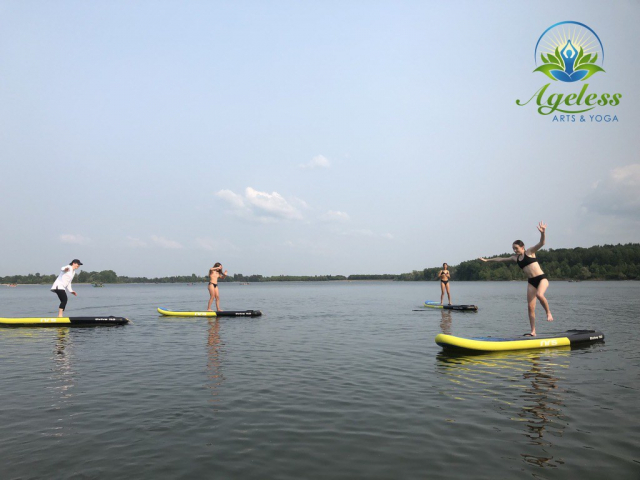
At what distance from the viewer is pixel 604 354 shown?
1370 cm

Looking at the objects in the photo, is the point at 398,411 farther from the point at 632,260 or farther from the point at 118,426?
the point at 632,260

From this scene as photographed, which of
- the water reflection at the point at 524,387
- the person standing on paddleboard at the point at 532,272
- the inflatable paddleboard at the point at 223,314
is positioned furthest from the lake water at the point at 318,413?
the inflatable paddleboard at the point at 223,314

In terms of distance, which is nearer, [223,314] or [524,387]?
[524,387]

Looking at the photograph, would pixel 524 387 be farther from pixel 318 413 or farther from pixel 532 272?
pixel 532 272

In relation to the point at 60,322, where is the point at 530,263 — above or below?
above

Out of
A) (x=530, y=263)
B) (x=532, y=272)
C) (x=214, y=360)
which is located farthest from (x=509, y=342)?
(x=214, y=360)

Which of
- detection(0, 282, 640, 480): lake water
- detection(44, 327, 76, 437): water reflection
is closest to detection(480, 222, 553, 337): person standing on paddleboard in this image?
detection(0, 282, 640, 480): lake water

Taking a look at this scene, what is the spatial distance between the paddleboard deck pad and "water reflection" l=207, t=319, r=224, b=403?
7.07 meters

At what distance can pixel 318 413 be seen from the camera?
7945 mm

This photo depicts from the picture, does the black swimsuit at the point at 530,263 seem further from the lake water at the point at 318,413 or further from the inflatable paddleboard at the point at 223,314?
the inflatable paddleboard at the point at 223,314

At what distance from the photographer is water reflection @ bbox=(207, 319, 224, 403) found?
396 inches

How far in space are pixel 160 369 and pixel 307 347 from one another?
554 cm

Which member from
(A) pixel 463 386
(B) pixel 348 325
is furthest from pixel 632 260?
(A) pixel 463 386

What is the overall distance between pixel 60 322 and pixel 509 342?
22.3 m
